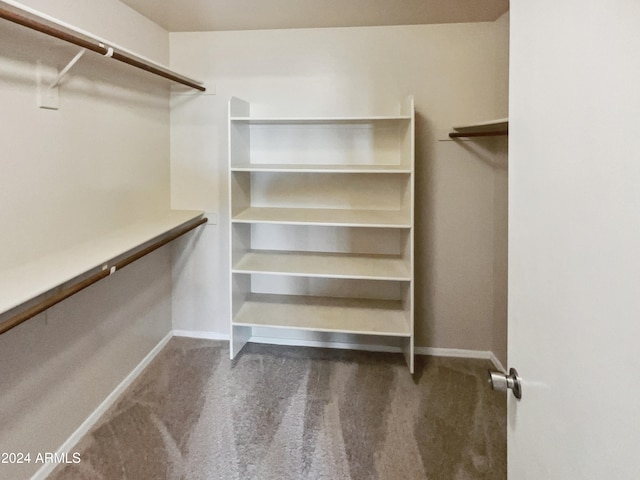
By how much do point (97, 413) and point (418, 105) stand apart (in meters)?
2.56

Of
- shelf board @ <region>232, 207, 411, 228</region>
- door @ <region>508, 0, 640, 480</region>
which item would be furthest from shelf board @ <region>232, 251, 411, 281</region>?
door @ <region>508, 0, 640, 480</region>

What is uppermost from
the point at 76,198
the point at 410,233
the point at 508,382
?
the point at 76,198

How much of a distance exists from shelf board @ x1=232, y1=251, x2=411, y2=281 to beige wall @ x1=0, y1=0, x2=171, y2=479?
69cm

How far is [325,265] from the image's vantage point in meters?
2.66

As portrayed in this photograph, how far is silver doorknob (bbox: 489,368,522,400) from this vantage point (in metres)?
0.86

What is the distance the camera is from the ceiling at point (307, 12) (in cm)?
228

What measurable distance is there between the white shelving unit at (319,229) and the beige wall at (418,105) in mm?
170

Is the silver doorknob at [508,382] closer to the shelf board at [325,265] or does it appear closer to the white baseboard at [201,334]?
the shelf board at [325,265]

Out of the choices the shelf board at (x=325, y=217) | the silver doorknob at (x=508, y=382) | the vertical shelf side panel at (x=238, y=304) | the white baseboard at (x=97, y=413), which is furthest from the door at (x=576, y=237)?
the vertical shelf side panel at (x=238, y=304)

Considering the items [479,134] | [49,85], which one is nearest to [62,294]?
[49,85]

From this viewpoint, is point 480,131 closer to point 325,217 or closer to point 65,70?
point 325,217

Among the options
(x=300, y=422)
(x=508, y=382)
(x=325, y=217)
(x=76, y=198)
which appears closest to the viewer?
(x=508, y=382)

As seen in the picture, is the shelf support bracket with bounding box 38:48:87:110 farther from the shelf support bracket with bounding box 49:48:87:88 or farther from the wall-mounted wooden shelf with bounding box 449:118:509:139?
the wall-mounted wooden shelf with bounding box 449:118:509:139

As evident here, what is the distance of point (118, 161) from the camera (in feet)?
7.54
